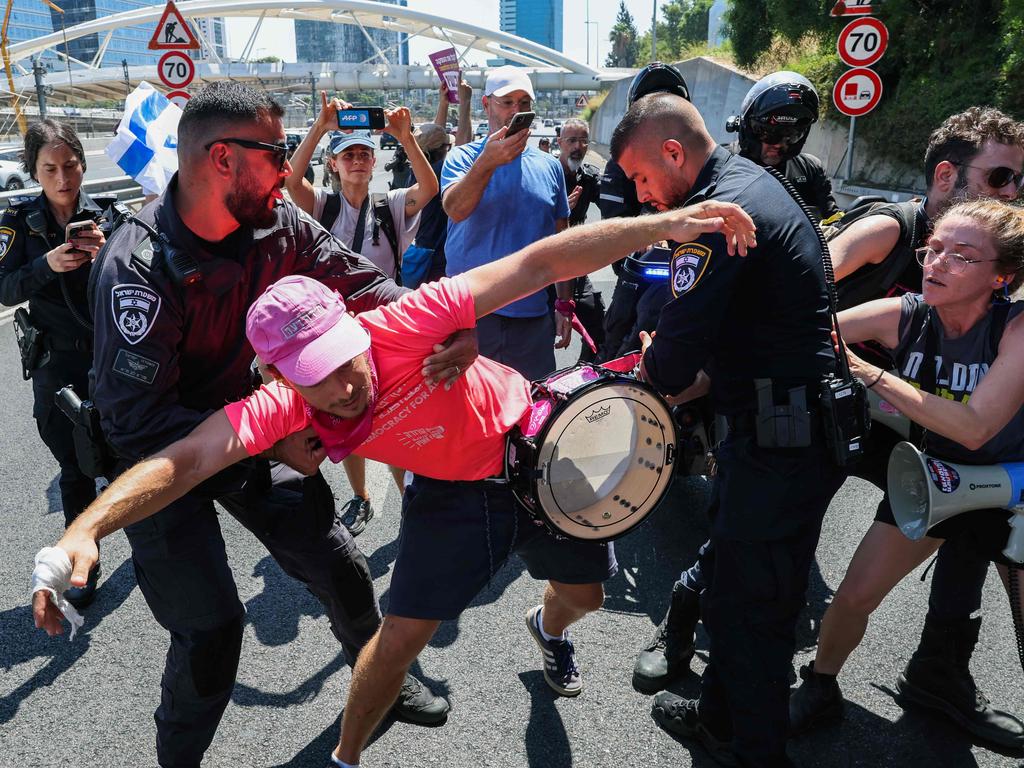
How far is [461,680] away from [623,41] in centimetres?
13119

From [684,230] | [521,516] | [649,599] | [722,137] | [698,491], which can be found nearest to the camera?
[684,230]

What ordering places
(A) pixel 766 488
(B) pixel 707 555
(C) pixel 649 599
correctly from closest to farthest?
(A) pixel 766 488 → (B) pixel 707 555 → (C) pixel 649 599

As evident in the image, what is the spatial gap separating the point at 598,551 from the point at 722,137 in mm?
27238

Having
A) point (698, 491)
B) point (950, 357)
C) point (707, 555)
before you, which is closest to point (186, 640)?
point (707, 555)

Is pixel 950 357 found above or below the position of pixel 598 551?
above

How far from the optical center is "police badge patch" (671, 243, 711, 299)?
2344mm

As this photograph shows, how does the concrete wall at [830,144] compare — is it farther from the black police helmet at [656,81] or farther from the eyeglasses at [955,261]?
the eyeglasses at [955,261]

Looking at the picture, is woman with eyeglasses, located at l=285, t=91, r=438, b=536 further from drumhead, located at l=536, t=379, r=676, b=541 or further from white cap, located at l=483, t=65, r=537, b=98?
drumhead, located at l=536, t=379, r=676, b=541

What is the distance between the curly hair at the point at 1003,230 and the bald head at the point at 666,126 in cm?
84

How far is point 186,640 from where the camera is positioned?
257 centimetres

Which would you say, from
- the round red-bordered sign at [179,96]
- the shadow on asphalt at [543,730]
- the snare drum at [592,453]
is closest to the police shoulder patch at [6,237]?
the snare drum at [592,453]

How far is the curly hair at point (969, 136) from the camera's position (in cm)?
306

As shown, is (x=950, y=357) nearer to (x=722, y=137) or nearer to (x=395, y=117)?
(x=395, y=117)

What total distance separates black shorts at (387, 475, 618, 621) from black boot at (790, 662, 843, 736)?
101 centimetres
